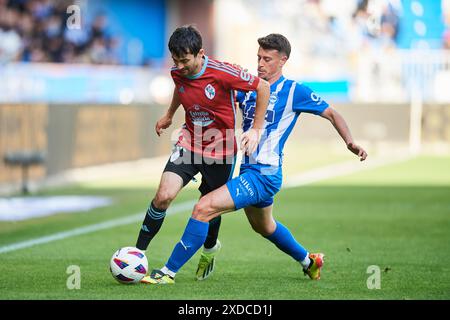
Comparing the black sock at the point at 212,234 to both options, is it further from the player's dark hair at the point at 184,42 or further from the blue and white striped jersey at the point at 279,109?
the player's dark hair at the point at 184,42

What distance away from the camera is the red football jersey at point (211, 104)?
764 centimetres

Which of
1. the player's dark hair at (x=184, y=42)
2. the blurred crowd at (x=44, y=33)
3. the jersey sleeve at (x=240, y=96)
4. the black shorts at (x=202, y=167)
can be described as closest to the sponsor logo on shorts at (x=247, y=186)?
the black shorts at (x=202, y=167)

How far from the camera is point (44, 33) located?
90.3 feet

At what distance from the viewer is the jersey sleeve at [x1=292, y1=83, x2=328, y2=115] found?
7.84m

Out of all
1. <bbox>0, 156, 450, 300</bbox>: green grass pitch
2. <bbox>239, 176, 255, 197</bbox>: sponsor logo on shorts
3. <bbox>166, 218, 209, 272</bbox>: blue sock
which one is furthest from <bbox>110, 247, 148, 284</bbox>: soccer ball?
<bbox>239, 176, 255, 197</bbox>: sponsor logo on shorts

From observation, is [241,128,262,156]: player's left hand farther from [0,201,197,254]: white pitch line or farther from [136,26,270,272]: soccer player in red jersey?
[0,201,197,254]: white pitch line

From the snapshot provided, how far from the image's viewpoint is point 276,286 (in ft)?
25.1

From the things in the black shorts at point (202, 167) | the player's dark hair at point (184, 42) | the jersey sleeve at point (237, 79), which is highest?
the player's dark hair at point (184, 42)

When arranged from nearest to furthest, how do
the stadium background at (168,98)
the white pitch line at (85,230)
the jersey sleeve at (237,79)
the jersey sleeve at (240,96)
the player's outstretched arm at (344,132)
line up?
1. the jersey sleeve at (237,79)
2. the player's outstretched arm at (344,132)
3. the jersey sleeve at (240,96)
4. the white pitch line at (85,230)
5. the stadium background at (168,98)

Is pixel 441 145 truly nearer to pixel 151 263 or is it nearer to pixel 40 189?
pixel 40 189

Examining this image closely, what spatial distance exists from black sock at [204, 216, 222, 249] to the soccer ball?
800 millimetres

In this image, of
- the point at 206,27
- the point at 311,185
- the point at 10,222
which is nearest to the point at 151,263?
the point at 10,222

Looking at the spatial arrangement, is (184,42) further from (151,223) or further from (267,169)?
(151,223)

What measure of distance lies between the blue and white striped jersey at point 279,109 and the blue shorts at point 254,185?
90 millimetres
